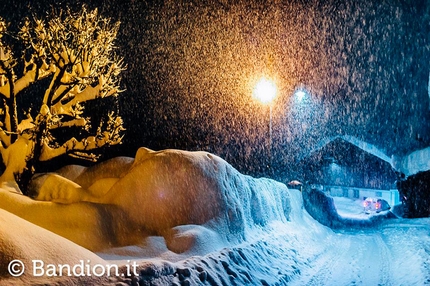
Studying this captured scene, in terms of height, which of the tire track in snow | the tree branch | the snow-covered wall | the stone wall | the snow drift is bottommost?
the stone wall

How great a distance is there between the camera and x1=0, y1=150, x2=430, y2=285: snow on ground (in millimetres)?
4496

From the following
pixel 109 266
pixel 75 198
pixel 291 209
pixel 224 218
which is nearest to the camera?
pixel 109 266

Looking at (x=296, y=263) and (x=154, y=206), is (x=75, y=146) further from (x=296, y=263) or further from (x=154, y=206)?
(x=296, y=263)

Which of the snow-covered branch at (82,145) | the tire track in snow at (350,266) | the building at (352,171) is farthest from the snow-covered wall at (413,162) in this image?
the snow-covered branch at (82,145)

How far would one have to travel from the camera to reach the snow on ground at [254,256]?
14.8 ft

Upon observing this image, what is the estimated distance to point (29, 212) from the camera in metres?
7.56

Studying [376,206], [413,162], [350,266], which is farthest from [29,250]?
[376,206]

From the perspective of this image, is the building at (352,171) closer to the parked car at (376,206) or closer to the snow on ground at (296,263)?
the parked car at (376,206)

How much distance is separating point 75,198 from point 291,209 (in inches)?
389

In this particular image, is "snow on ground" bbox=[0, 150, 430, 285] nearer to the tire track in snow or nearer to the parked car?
the tire track in snow

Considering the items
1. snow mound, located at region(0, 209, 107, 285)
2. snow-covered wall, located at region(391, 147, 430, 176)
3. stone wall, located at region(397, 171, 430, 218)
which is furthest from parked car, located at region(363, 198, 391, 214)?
snow mound, located at region(0, 209, 107, 285)

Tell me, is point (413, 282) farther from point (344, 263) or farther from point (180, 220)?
point (180, 220)

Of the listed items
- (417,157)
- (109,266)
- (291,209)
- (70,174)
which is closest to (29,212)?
(109,266)

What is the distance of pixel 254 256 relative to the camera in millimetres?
8211
